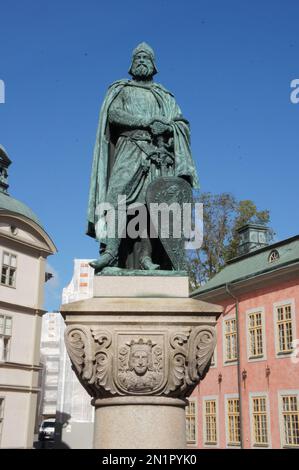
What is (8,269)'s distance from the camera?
83.9 feet

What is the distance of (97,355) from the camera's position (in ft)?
16.4

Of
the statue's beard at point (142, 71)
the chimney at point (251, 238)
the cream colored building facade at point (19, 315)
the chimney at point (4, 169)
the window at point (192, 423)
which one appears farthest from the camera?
the chimney at point (251, 238)

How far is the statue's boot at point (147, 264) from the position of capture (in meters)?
5.70

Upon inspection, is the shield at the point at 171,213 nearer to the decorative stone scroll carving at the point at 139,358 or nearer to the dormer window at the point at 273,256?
the decorative stone scroll carving at the point at 139,358

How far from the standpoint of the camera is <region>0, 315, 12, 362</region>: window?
24.5m

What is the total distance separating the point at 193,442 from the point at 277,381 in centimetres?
739

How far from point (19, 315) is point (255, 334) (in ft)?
35.7

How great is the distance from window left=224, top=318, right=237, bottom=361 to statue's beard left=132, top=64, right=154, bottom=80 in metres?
21.7

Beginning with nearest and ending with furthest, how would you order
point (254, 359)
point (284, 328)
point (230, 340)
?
point (284, 328) < point (254, 359) < point (230, 340)

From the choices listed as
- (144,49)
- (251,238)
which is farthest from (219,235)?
(144,49)

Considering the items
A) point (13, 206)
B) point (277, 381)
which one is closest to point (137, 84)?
point (277, 381)

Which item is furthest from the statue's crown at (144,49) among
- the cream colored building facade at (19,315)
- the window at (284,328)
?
the cream colored building facade at (19,315)

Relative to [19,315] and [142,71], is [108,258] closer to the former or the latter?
[142,71]
